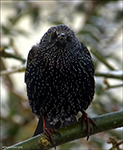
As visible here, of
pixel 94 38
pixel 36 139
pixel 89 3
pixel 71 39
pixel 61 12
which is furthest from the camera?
pixel 61 12

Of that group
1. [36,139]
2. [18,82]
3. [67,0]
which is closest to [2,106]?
[18,82]

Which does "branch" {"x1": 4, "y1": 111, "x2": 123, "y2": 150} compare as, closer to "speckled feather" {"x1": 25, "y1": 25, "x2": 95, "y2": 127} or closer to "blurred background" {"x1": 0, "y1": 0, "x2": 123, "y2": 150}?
"speckled feather" {"x1": 25, "y1": 25, "x2": 95, "y2": 127}

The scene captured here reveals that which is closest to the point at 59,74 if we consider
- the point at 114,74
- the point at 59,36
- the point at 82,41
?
the point at 59,36

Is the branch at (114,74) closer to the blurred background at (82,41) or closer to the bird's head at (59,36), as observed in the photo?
the blurred background at (82,41)

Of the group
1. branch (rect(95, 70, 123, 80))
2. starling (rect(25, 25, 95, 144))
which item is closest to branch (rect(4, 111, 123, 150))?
starling (rect(25, 25, 95, 144))

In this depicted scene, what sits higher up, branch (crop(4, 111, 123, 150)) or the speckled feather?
the speckled feather

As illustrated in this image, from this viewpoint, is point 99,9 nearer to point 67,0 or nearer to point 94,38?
point 67,0

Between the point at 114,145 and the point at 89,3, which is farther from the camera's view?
the point at 89,3
